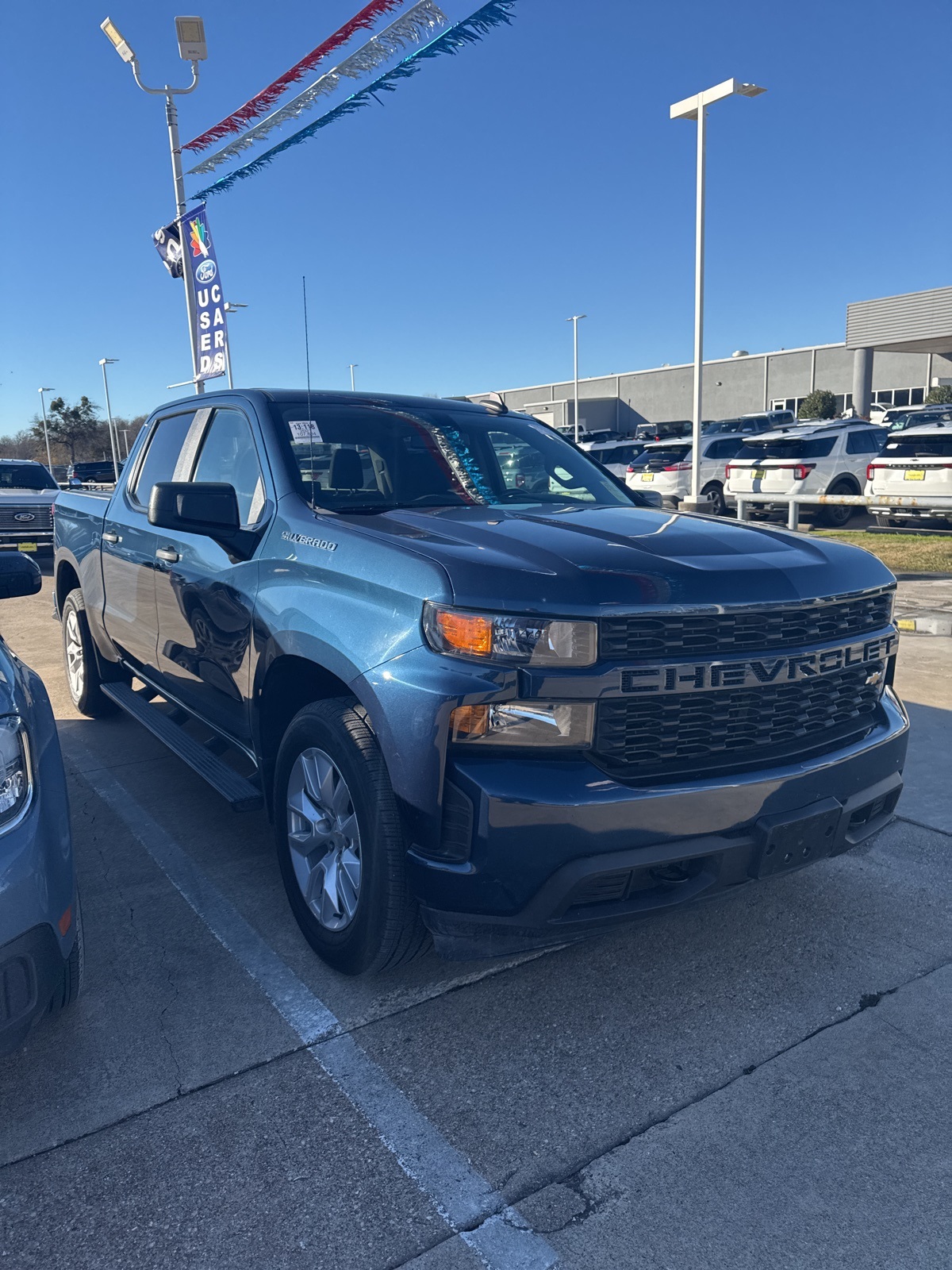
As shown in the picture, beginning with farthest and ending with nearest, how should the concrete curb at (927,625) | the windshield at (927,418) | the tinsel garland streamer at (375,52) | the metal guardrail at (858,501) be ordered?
1. the windshield at (927,418)
2. the metal guardrail at (858,501)
3. the concrete curb at (927,625)
4. the tinsel garland streamer at (375,52)

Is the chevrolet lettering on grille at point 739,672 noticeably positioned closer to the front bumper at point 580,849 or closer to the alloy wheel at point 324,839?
the front bumper at point 580,849

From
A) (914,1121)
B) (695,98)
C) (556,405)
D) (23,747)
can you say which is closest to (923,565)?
(695,98)

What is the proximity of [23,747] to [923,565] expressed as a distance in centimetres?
1234

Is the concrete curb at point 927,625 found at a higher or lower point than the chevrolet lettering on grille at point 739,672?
lower

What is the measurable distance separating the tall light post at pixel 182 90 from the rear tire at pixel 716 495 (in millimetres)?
10997

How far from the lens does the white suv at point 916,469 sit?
14.8 m

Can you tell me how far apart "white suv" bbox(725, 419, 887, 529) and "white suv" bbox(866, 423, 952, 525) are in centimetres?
178

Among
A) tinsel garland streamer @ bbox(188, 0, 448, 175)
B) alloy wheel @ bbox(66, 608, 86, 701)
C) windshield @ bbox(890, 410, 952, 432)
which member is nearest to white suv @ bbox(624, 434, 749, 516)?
windshield @ bbox(890, 410, 952, 432)

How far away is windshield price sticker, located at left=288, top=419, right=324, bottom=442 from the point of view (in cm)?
373

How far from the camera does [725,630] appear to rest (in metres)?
2.66

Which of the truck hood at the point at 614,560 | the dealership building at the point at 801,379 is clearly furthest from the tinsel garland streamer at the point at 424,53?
the dealership building at the point at 801,379

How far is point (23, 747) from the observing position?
96.2 inches

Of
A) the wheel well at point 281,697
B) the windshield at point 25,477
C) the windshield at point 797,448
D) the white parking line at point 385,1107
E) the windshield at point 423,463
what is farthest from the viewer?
the windshield at point 797,448

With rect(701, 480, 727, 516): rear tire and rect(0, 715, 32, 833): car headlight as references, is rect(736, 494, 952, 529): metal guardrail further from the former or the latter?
rect(0, 715, 32, 833): car headlight
